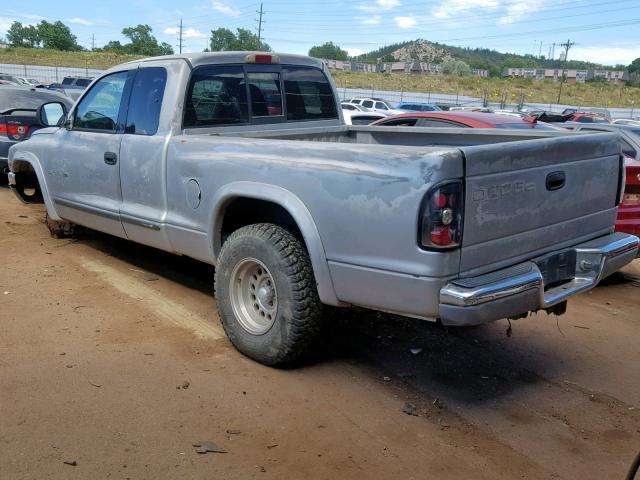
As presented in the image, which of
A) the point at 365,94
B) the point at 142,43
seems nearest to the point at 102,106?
the point at 365,94

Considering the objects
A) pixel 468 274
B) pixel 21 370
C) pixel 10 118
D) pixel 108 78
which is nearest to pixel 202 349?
pixel 21 370

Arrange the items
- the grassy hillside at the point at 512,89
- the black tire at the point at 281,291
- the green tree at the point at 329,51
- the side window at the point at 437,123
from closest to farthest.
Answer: the black tire at the point at 281,291 < the side window at the point at 437,123 < the grassy hillside at the point at 512,89 < the green tree at the point at 329,51

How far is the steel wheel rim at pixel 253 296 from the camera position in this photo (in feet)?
13.8

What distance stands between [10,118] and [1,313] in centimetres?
543

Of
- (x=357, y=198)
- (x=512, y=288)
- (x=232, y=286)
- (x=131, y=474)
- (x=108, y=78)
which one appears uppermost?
(x=108, y=78)

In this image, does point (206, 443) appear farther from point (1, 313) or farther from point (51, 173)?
point (51, 173)

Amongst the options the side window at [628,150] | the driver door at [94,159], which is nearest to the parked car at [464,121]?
the side window at [628,150]

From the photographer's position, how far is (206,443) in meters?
3.29

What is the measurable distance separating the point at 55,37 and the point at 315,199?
110 metres

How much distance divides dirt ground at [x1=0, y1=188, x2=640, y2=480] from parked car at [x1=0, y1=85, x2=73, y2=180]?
4.48 metres

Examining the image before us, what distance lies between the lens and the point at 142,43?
337ft

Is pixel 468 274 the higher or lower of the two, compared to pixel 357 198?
lower

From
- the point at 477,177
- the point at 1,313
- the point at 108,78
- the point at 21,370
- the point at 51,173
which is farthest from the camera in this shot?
the point at 51,173

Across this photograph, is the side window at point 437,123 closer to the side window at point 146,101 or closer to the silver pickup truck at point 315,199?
the silver pickup truck at point 315,199
